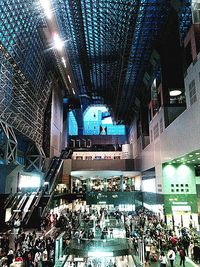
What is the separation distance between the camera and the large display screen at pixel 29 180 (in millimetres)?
23309

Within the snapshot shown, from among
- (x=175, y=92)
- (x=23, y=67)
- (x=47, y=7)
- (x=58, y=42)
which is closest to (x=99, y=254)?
(x=175, y=92)

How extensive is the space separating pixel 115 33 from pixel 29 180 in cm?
1718

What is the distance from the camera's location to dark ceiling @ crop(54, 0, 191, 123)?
21.2 meters

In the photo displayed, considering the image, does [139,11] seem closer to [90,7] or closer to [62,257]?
[90,7]

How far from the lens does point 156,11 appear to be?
2169 cm

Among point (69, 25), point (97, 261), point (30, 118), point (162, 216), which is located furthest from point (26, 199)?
point (69, 25)

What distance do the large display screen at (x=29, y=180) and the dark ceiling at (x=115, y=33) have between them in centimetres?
1497

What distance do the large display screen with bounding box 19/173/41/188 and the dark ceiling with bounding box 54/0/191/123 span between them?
15.0 meters

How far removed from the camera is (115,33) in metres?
26.1

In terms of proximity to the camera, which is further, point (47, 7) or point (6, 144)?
point (6, 144)

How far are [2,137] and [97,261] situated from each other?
16.7 meters

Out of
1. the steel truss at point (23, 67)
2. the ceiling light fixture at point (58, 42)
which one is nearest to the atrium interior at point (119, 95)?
the ceiling light fixture at point (58, 42)

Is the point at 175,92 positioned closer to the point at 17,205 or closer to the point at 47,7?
the point at 47,7

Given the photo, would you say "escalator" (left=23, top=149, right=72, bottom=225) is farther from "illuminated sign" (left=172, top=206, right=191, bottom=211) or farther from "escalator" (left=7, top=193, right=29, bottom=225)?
"illuminated sign" (left=172, top=206, right=191, bottom=211)
